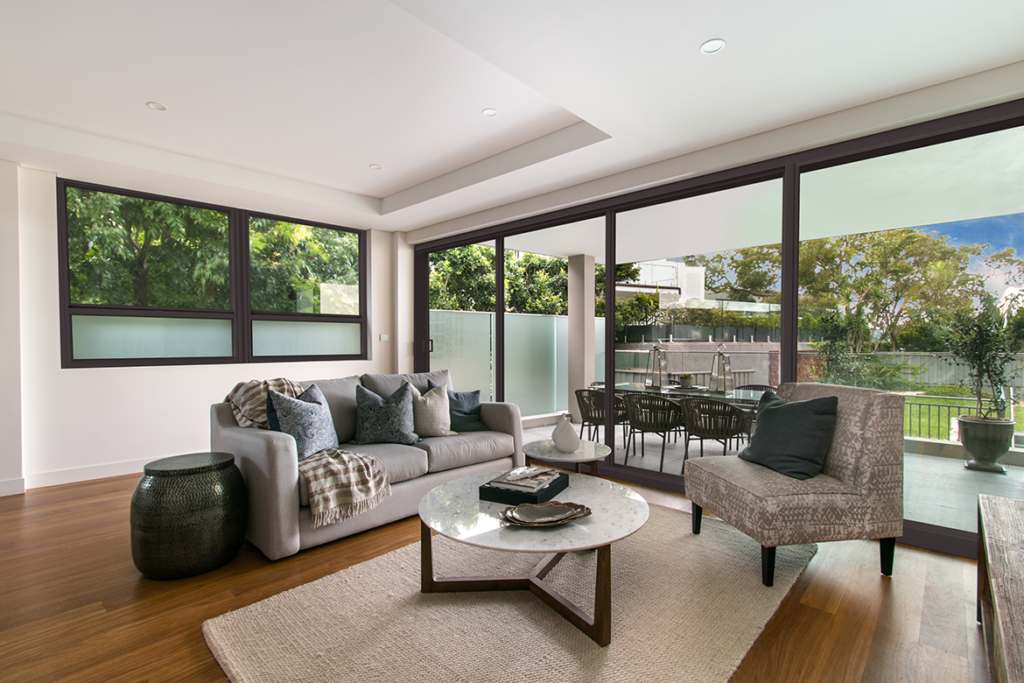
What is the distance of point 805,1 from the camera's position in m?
1.97

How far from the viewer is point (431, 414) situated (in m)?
3.62

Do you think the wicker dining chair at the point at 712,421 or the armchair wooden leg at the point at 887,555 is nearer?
the armchair wooden leg at the point at 887,555

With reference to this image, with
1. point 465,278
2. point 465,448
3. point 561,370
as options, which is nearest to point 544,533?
point 465,448

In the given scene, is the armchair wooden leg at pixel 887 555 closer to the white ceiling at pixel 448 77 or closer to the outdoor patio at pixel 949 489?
the outdoor patio at pixel 949 489

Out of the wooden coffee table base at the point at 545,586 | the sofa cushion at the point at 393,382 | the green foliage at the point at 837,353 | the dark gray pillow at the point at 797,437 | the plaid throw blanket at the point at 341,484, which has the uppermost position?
the green foliage at the point at 837,353

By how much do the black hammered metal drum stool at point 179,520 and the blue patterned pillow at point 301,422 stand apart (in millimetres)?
440

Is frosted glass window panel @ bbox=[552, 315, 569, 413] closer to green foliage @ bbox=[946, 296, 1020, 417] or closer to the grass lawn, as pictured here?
the grass lawn

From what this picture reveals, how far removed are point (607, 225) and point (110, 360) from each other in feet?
14.9

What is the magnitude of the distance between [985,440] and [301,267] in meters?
5.91

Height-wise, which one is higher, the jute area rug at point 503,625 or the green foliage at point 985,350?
the green foliage at point 985,350

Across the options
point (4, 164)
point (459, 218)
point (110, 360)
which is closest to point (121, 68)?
point (4, 164)

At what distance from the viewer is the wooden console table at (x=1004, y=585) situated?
1.02 meters

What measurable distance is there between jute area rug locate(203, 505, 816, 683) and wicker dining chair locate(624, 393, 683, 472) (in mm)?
1340

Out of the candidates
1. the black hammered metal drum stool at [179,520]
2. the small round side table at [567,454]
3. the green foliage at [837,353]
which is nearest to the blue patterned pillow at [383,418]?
the small round side table at [567,454]
